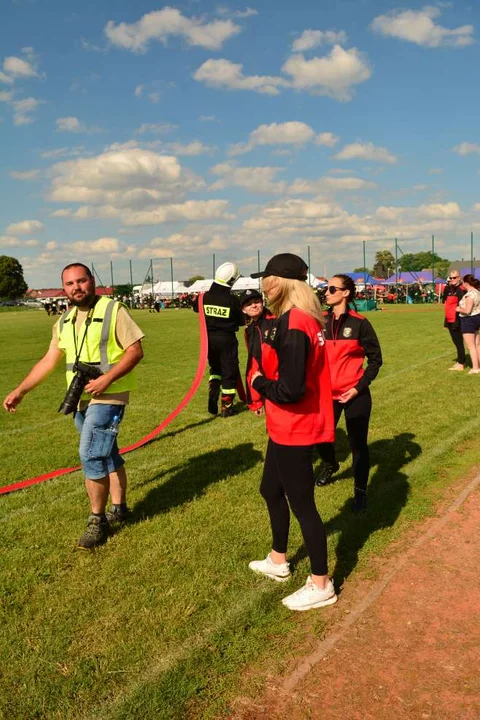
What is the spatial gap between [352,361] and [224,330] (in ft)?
12.3

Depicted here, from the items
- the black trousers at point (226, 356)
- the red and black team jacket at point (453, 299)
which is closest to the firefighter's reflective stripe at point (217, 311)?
the black trousers at point (226, 356)

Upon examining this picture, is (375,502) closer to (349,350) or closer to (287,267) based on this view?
(349,350)

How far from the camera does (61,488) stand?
5559mm

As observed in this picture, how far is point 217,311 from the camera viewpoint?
828 centimetres

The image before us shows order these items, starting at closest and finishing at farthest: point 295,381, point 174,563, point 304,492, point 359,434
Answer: point 295,381 → point 304,492 → point 174,563 → point 359,434

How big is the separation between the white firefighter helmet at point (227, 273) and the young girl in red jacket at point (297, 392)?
4998mm

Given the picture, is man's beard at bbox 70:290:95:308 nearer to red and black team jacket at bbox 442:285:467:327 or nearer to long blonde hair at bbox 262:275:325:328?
long blonde hair at bbox 262:275:325:328

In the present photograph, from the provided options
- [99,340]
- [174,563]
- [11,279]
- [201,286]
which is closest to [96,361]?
[99,340]

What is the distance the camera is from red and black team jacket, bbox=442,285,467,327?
11705 mm

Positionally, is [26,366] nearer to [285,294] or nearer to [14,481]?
[14,481]

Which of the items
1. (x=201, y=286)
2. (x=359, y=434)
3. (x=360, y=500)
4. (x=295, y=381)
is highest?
(x=201, y=286)

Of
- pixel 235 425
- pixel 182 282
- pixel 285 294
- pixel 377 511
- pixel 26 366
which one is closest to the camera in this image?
pixel 285 294

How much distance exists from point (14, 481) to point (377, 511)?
3703 mm

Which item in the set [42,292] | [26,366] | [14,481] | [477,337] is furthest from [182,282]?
[42,292]
